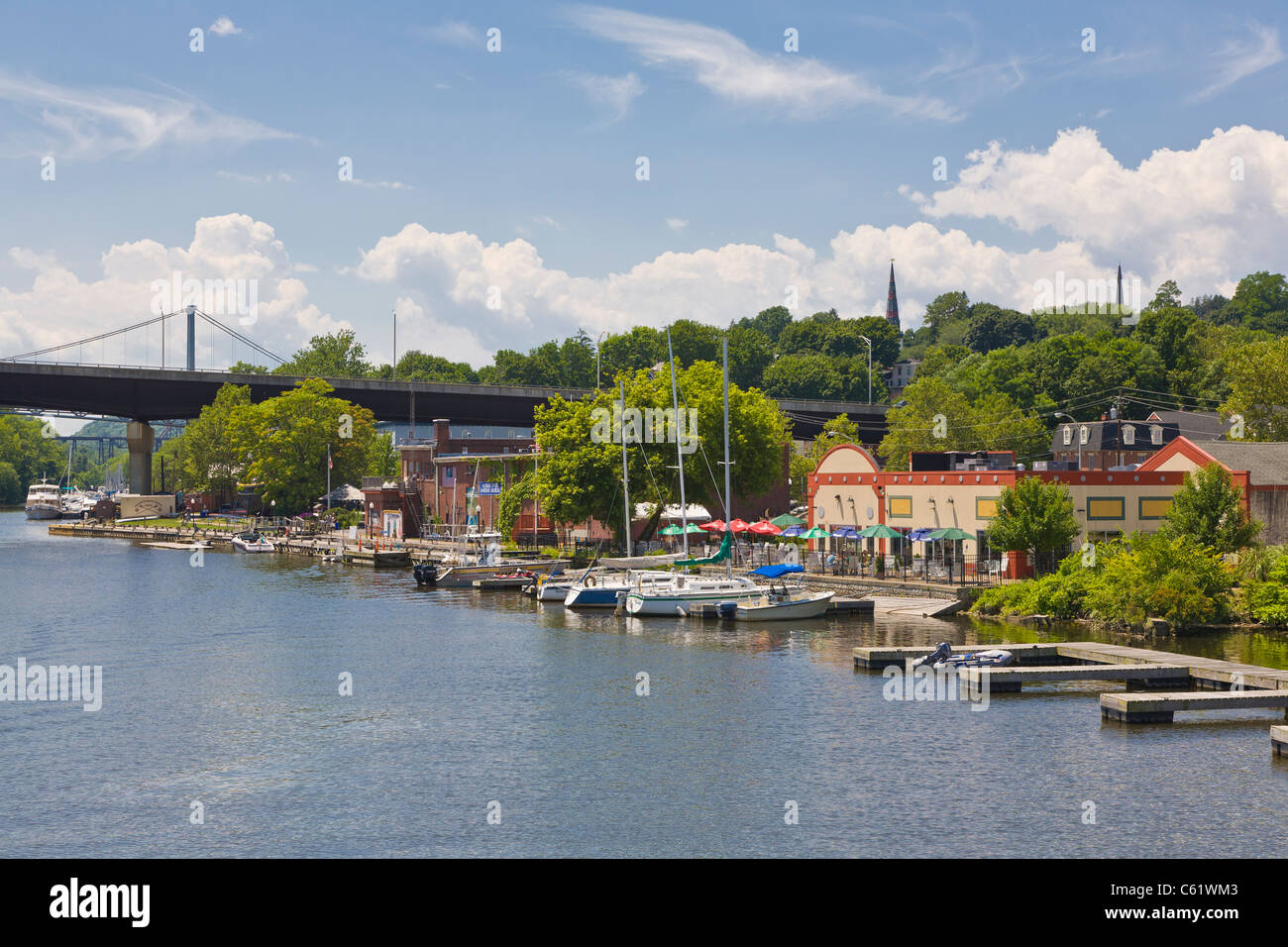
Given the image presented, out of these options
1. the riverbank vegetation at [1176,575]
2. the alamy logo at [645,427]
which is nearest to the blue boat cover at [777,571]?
the riverbank vegetation at [1176,575]

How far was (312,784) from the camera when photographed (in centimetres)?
3412

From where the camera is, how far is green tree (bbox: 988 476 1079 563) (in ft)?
219

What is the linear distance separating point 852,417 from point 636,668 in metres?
135

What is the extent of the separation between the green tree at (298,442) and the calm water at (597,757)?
3636 inches

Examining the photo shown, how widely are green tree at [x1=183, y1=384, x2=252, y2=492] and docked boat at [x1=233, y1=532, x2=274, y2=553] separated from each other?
27134mm

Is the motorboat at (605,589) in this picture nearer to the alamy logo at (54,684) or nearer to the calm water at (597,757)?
the calm water at (597,757)

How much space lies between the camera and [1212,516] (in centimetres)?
6444

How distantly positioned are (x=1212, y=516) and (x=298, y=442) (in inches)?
4532

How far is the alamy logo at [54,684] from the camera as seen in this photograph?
46781 millimetres

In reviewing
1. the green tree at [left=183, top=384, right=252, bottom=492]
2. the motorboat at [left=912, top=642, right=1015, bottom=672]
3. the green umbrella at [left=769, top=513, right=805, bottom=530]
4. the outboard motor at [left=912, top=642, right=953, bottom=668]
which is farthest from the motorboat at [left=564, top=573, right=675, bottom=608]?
the green tree at [left=183, top=384, right=252, bottom=492]

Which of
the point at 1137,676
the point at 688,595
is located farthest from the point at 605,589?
the point at 1137,676

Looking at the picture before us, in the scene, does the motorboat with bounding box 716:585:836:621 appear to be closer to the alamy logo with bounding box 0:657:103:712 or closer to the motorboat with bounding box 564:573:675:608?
the motorboat with bounding box 564:573:675:608
